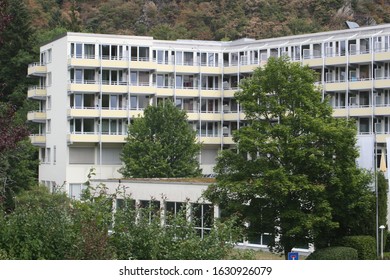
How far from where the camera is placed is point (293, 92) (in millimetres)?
42094

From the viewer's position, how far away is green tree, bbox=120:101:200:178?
78.6 metres

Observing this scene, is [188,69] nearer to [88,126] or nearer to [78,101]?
[78,101]

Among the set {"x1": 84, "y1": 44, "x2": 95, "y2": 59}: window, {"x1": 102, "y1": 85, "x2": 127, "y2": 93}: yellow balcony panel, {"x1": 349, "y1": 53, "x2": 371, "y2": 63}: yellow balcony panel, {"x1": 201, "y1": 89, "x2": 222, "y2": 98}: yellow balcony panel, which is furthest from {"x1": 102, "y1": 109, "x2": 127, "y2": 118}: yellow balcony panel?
{"x1": 349, "y1": 53, "x2": 371, "y2": 63}: yellow balcony panel

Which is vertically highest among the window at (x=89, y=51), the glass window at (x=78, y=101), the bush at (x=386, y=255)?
the window at (x=89, y=51)

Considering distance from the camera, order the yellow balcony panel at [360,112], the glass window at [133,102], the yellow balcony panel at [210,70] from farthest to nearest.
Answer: the yellow balcony panel at [210,70]
the glass window at [133,102]
the yellow balcony panel at [360,112]

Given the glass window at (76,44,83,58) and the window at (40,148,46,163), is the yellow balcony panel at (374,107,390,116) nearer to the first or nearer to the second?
the glass window at (76,44,83,58)

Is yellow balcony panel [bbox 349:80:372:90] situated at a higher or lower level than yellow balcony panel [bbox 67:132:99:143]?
higher

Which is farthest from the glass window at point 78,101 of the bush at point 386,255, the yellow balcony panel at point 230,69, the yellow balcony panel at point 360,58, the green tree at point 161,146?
the bush at point 386,255

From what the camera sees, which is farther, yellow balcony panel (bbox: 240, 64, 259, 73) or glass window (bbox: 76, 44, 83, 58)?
yellow balcony panel (bbox: 240, 64, 259, 73)

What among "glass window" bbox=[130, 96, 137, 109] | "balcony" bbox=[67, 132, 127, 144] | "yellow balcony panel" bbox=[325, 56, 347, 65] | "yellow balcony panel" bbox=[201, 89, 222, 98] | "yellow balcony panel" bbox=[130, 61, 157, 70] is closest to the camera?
"yellow balcony panel" bbox=[325, 56, 347, 65]

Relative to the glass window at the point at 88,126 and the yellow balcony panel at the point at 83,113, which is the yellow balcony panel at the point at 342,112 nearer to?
the yellow balcony panel at the point at 83,113

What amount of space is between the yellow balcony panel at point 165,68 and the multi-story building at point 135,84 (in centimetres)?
10

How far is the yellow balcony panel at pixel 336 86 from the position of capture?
88.8 m

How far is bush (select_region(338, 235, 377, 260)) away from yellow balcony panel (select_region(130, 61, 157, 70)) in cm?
5245
